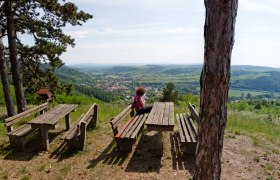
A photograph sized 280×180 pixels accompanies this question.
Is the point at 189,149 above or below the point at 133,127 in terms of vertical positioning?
below

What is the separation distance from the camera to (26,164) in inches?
266

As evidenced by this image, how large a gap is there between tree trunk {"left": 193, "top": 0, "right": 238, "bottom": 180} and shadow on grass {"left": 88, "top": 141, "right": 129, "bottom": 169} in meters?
3.44

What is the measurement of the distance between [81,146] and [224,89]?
17.0ft

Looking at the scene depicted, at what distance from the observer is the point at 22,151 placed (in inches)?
299

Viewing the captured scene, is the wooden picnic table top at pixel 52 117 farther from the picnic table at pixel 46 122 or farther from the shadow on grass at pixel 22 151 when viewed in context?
the shadow on grass at pixel 22 151

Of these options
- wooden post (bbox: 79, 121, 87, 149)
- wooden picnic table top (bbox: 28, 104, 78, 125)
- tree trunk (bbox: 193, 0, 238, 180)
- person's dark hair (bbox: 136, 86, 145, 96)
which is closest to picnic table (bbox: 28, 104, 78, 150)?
wooden picnic table top (bbox: 28, 104, 78, 125)

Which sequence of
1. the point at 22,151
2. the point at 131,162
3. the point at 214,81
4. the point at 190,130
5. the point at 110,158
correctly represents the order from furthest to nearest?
1. the point at 22,151
2. the point at 190,130
3. the point at 110,158
4. the point at 131,162
5. the point at 214,81

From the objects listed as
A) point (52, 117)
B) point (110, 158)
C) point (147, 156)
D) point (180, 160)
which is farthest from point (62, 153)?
point (180, 160)

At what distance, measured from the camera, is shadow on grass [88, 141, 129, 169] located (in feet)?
22.0

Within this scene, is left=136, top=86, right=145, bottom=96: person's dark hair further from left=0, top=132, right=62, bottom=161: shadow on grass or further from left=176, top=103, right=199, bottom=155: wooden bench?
left=0, top=132, right=62, bottom=161: shadow on grass

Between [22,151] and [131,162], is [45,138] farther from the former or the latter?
[131,162]

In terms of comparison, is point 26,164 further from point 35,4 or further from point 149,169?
point 35,4

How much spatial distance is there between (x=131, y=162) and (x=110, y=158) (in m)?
0.63

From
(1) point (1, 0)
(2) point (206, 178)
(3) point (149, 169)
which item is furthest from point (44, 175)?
(1) point (1, 0)
